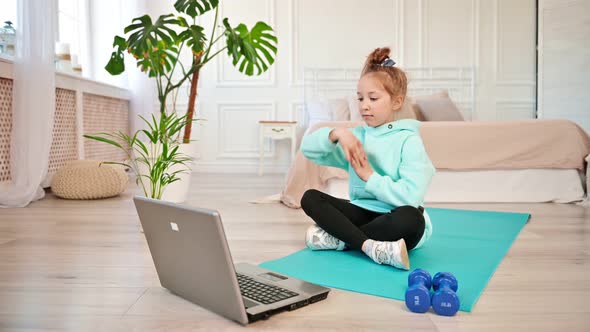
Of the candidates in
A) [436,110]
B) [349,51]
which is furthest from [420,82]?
[436,110]

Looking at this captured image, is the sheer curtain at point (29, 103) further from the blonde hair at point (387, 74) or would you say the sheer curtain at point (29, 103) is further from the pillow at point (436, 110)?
the pillow at point (436, 110)

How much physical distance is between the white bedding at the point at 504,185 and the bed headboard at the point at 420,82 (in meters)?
2.44

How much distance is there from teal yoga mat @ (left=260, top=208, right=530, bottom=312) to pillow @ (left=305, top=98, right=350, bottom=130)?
250 cm

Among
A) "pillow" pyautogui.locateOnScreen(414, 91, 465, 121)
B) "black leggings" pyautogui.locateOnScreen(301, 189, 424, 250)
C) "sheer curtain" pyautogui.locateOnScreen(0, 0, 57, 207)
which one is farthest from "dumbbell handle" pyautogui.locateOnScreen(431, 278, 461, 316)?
"pillow" pyautogui.locateOnScreen(414, 91, 465, 121)

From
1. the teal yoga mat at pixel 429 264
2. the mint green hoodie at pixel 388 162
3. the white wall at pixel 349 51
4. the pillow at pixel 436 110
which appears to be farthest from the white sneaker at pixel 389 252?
the white wall at pixel 349 51

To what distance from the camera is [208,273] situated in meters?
1.11

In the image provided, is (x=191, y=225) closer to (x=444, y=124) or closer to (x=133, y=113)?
(x=444, y=124)

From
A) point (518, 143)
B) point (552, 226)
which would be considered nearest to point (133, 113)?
point (518, 143)

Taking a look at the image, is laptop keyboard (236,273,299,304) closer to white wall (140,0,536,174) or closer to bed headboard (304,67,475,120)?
white wall (140,0,536,174)

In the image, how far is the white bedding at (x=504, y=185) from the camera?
307 cm

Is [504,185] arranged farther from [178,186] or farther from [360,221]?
[178,186]

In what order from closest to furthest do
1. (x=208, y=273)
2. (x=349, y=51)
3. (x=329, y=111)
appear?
1. (x=208, y=273)
2. (x=329, y=111)
3. (x=349, y=51)

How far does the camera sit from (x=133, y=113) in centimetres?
490

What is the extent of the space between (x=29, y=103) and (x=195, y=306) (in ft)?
7.45
